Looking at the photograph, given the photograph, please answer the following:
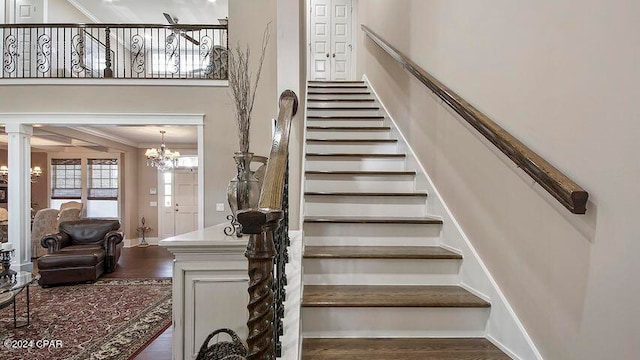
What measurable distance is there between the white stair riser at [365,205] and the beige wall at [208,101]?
10.5 feet

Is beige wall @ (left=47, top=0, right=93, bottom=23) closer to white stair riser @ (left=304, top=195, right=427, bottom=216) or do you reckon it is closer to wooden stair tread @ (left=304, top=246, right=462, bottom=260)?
white stair riser @ (left=304, top=195, right=427, bottom=216)

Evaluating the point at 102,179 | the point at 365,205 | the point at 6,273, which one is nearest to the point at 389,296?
the point at 365,205

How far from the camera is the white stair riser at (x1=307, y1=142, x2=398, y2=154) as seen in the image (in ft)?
11.6

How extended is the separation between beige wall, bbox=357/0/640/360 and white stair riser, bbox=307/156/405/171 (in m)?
0.88

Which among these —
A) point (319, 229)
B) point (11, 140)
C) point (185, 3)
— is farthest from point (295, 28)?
point (185, 3)

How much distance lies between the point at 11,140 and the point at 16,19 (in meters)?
2.76

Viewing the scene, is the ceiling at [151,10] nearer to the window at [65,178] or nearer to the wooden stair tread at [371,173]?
the window at [65,178]

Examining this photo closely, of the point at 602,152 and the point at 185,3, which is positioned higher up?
the point at 185,3

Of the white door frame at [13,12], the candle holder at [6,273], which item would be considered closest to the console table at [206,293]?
the candle holder at [6,273]

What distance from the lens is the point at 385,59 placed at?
4305 millimetres

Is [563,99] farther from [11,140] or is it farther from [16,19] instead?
[16,19]

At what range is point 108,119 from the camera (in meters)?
5.81

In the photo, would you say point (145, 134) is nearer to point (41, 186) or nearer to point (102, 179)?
point (102, 179)

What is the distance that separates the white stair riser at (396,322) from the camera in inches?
73.5
